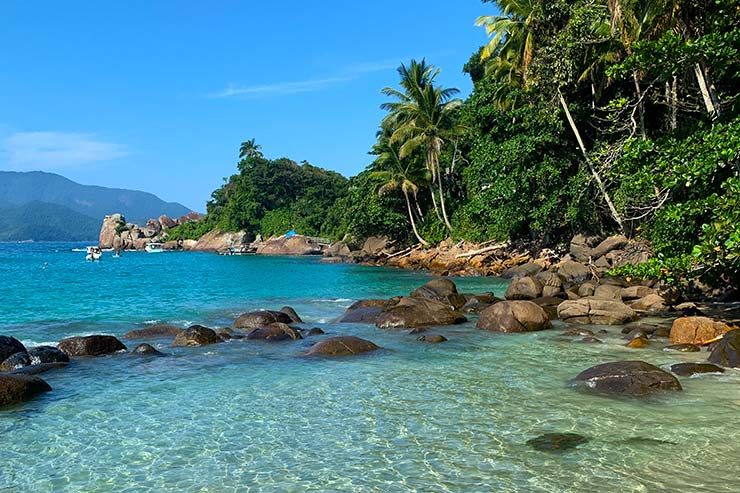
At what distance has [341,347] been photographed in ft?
43.6

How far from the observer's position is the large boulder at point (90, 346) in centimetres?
1373

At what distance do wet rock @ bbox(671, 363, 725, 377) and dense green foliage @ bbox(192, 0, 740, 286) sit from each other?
2.04 m

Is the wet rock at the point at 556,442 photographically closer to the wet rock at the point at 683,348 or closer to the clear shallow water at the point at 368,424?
the clear shallow water at the point at 368,424

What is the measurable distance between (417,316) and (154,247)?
92653mm

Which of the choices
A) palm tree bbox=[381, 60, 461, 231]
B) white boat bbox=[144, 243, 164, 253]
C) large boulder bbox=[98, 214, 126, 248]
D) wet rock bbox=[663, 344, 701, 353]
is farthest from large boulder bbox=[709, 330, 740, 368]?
large boulder bbox=[98, 214, 126, 248]

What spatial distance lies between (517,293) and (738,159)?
9664 mm

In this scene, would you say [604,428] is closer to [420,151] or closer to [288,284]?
[288,284]

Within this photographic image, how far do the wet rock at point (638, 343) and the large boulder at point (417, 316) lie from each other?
5258mm

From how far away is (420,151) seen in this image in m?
48.5

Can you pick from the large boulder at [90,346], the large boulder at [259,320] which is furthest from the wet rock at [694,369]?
the large boulder at [90,346]

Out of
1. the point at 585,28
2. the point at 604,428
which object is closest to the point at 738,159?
the point at 604,428

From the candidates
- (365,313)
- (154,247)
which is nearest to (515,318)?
(365,313)

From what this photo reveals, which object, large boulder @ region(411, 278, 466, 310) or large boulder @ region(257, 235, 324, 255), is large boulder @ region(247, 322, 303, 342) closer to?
large boulder @ region(411, 278, 466, 310)

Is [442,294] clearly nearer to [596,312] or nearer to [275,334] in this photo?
[596,312]
